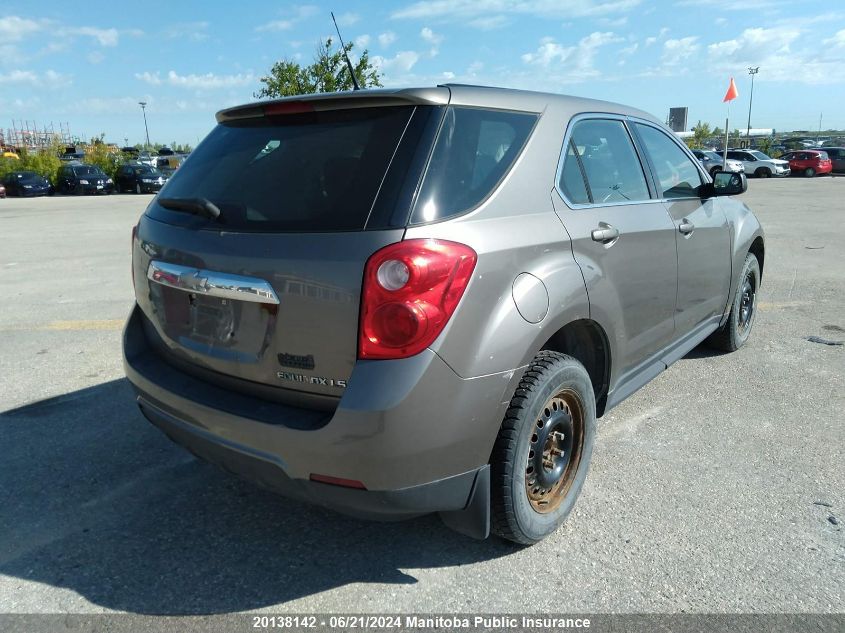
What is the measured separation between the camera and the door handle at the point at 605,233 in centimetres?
288

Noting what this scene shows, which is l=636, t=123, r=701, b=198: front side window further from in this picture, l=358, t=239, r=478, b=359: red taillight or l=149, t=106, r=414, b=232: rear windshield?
l=358, t=239, r=478, b=359: red taillight

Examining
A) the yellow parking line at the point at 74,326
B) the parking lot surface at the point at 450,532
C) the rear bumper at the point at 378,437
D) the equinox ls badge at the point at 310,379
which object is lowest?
the parking lot surface at the point at 450,532

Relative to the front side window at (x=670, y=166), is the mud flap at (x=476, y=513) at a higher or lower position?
lower

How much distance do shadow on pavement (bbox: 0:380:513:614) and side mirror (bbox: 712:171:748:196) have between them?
275 cm

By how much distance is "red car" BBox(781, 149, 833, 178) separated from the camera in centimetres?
3441

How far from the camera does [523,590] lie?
2.49m

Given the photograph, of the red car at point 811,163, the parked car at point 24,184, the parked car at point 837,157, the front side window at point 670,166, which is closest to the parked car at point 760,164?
the red car at point 811,163

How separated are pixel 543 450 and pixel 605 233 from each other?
1.00 metres

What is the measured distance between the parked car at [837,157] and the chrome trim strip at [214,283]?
1603 inches

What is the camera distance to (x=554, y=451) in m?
2.84

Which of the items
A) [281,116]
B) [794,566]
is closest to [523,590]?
[794,566]

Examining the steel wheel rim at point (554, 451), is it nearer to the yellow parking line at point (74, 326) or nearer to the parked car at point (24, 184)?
the yellow parking line at point (74, 326)

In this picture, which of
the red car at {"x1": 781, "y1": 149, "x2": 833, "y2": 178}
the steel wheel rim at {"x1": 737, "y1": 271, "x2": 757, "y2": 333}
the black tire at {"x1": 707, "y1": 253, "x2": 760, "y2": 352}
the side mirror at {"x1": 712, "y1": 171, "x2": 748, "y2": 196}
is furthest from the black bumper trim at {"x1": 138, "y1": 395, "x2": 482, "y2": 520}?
the red car at {"x1": 781, "y1": 149, "x2": 833, "y2": 178}

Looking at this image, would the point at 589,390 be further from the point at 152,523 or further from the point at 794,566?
the point at 152,523
